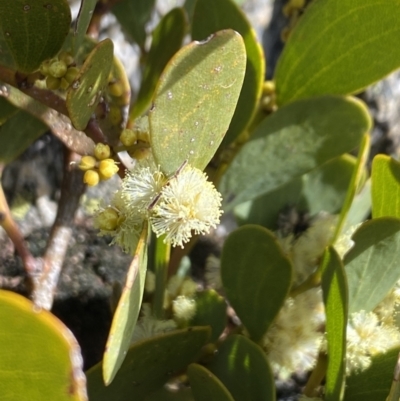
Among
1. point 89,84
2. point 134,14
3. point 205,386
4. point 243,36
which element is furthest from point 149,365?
point 134,14

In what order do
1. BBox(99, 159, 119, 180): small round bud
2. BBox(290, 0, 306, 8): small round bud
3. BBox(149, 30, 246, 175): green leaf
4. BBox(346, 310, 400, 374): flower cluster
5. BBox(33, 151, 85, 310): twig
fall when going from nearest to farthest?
BBox(149, 30, 246, 175): green leaf < BBox(99, 159, 119, 180): small round bud < BBox(346, 310, 400, 374): flower cluster < BBox(33, 151, 85, 310): twig < BBox(290, 0, 306, 8): small round bud

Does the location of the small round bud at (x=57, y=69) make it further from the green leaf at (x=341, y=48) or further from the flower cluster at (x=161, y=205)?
the green leaf at (x=341, y=48)

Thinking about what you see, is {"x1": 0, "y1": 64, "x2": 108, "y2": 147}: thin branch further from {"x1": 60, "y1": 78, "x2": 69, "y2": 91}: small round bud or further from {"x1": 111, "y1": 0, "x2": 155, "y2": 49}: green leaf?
{"x1": 111, "y1": 0, "x2": 155, "y2": 49}: green leaf

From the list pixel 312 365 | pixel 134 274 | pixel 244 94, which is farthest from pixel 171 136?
pixel 312 365

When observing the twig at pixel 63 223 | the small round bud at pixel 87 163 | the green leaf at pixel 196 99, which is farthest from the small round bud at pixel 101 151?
the twig at pixel 63 223

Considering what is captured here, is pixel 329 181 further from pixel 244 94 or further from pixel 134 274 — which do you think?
pixel 134 274

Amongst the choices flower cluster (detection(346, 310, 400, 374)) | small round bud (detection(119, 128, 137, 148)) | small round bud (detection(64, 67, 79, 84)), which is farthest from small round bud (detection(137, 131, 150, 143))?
flower cluster (detection(346, 310, 400, 374))

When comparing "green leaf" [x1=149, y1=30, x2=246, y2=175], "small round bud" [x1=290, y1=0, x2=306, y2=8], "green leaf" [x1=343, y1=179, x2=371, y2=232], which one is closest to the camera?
"green leaf" [x1=149, y1=30, x2=246, y2=175]
